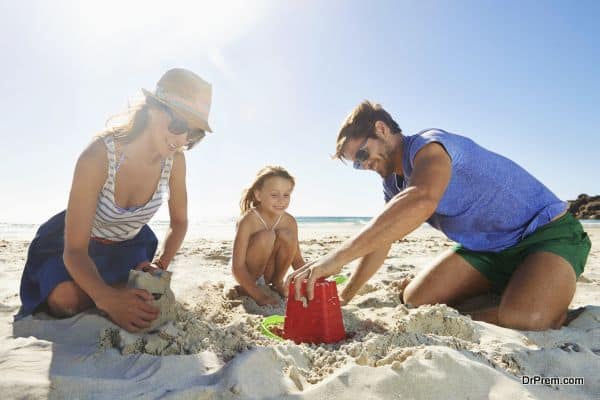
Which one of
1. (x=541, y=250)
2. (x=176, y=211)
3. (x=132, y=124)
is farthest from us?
(x=176, y=211)

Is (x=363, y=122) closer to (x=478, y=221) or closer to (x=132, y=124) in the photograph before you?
(x=478, y=221)

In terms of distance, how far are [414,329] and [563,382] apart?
0.57 metres

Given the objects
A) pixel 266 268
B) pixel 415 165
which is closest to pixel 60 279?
pixel 266 268

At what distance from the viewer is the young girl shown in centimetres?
301

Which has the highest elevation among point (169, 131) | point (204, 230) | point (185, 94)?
point (185, 94)

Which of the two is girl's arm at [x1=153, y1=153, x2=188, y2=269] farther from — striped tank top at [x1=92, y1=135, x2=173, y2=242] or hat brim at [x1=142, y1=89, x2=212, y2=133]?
hat brim at [x1=142, y1=89, x2=212, y2=133]

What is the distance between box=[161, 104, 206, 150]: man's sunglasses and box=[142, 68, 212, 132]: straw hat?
1.3 inches

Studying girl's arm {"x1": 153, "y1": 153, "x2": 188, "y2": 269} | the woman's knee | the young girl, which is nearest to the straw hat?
girl's arm {"x1": 153, "y1": 153, "x2": 188, "y2": 269}

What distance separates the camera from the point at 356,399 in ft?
4.07

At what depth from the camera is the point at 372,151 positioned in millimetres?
2412

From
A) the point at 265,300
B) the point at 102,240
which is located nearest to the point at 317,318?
the point at 265,300

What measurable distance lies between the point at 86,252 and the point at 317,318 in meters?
1.06

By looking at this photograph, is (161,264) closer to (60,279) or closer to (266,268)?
(60,279)

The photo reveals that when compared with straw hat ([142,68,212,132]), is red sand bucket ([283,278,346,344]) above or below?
below
